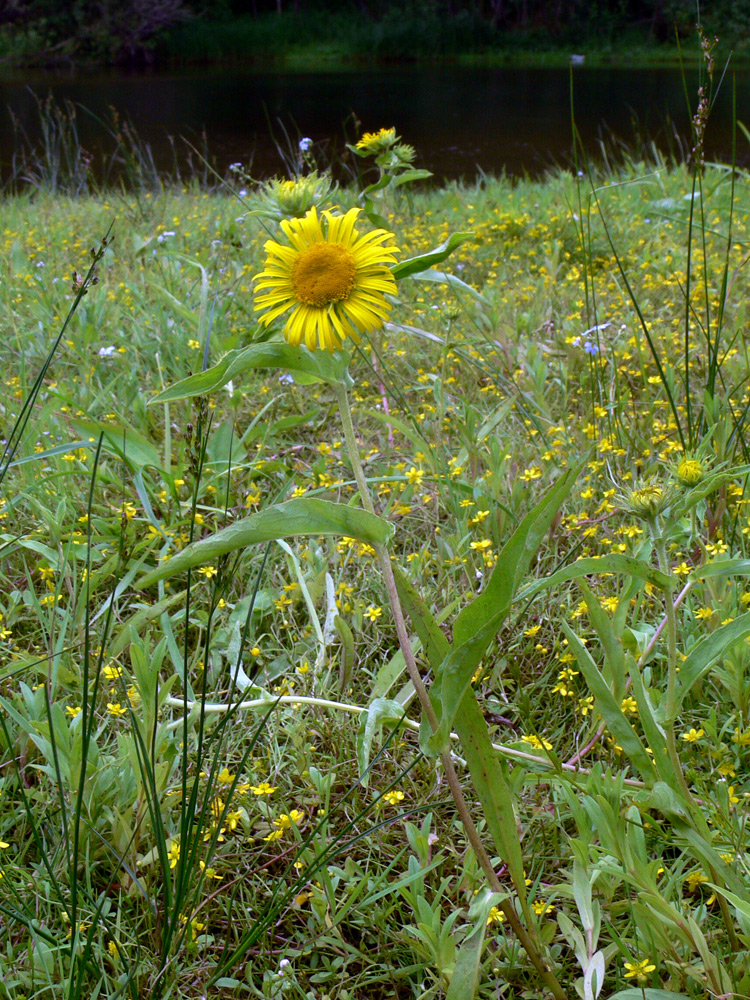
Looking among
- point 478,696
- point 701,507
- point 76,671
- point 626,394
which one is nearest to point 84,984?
point 76,671

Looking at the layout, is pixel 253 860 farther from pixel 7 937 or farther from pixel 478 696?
pixel 478 696

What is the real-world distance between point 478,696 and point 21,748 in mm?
675

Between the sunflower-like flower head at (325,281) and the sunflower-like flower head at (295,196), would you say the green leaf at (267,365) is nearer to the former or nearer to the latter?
the sunflower-like flower head at (325,281)

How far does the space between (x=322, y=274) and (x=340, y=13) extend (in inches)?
1219

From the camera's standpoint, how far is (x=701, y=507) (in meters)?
1.42

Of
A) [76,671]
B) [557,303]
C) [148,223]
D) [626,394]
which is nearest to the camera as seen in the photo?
[76,671]

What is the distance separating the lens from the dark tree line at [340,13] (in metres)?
22.7

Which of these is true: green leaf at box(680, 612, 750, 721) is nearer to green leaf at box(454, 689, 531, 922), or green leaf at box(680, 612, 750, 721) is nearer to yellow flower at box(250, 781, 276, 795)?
green leaf at box(454, 689, 531, 922)

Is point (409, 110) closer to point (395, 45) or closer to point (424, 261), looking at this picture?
point (395, 45)

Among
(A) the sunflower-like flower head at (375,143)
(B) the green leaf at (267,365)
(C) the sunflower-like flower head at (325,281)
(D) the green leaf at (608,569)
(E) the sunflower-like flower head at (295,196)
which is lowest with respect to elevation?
(D) the green leaf at (608,569)

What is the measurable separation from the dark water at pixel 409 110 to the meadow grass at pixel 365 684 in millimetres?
5119

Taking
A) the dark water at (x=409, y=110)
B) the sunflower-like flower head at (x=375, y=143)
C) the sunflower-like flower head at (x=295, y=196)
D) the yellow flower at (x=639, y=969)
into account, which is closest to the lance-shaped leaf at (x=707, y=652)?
the yellow flower at (x=639, y=969)

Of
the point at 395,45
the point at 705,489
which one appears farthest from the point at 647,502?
the point at 395,45

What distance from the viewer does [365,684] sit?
128 centimetres
